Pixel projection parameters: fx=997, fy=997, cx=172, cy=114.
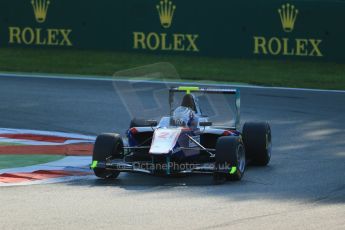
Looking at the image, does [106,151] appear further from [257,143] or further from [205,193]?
[257,143]

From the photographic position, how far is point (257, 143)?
42.0ft

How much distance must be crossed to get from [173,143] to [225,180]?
2.46ft

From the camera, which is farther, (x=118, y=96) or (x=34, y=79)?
(x=34, y=79)

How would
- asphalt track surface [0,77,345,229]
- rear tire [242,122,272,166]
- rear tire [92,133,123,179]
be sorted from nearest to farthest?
1. asphalt track surface [0,77,345,229]
2. rear tire [92,133,123,179]
3. rear tire [242,122,272,166]

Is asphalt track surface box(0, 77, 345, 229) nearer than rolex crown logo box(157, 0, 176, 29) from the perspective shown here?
Yes

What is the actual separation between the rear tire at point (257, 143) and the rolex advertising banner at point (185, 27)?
11.1 m

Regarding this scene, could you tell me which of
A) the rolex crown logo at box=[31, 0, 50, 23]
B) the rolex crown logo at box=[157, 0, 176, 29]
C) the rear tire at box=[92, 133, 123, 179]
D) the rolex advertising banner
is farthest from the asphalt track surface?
the rolex crown logo at box=[31, 0, 50, 23]

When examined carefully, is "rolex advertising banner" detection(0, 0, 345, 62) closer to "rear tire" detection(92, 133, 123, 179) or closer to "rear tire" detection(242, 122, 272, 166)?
"rear tire" detection(242, 122, 272, 166)

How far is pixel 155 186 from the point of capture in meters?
11.4

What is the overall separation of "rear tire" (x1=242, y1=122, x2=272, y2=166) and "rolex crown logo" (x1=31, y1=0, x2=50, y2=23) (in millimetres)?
13524

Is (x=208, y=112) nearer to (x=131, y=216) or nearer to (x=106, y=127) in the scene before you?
(x=106, y=127)

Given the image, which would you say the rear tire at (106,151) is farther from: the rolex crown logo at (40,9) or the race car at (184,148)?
the rolex crown logo at (40,9)

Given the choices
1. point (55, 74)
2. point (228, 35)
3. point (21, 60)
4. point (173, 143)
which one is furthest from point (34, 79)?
point (173, 143)

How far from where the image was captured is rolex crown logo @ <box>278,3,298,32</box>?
23797mm
